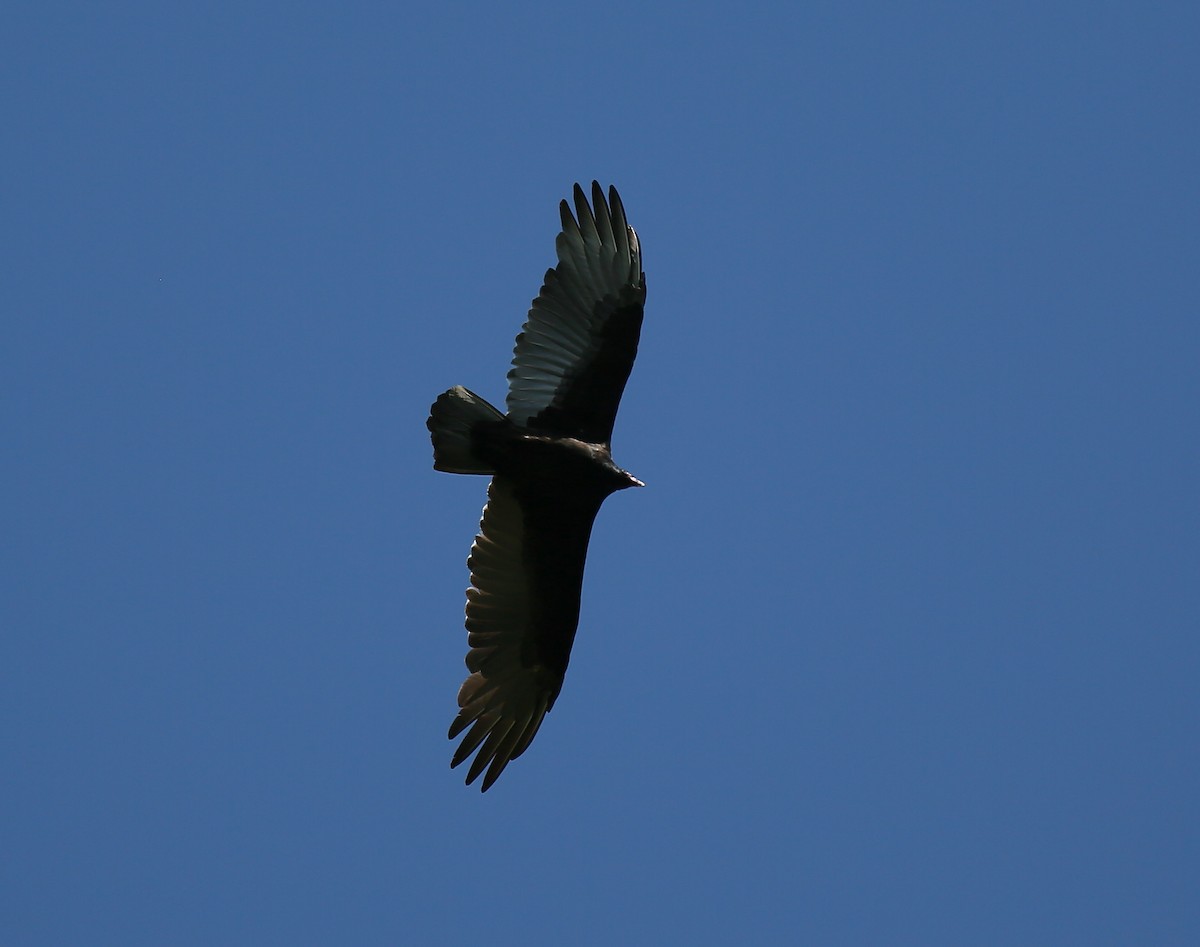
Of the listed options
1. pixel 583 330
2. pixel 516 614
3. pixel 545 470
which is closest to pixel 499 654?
pixel 516 614

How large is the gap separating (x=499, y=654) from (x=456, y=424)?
68.6 inches

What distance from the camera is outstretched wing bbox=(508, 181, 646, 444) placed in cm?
854

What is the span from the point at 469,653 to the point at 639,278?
295cm

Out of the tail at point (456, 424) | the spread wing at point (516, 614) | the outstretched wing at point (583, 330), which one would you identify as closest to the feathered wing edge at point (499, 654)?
the spread wing at point (516, 614)

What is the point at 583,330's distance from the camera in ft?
28.3

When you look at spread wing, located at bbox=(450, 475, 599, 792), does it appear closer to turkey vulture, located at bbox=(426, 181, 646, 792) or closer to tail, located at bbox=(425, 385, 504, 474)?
turkey vulture, located at bbox=(426, 181, 646, 792)

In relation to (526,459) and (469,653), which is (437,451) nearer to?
(526,459)

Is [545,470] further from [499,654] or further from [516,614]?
[499,654]

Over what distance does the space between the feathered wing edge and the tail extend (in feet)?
1.23

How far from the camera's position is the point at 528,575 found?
8.81 m

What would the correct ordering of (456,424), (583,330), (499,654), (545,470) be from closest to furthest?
1. (456,424)
2. (545,470)
3. (583,330)
4. (499,654)

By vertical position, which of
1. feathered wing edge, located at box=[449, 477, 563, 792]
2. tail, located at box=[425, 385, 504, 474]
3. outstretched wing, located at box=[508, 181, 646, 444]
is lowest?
feathered wing edge, located at box=[449, 477, 563, 792]

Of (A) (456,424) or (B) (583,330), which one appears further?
(B) (583,330)

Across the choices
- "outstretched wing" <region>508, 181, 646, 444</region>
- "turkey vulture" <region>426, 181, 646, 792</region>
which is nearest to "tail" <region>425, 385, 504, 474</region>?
"turkey vulture" <region>426, 181, 646, 792</region>
